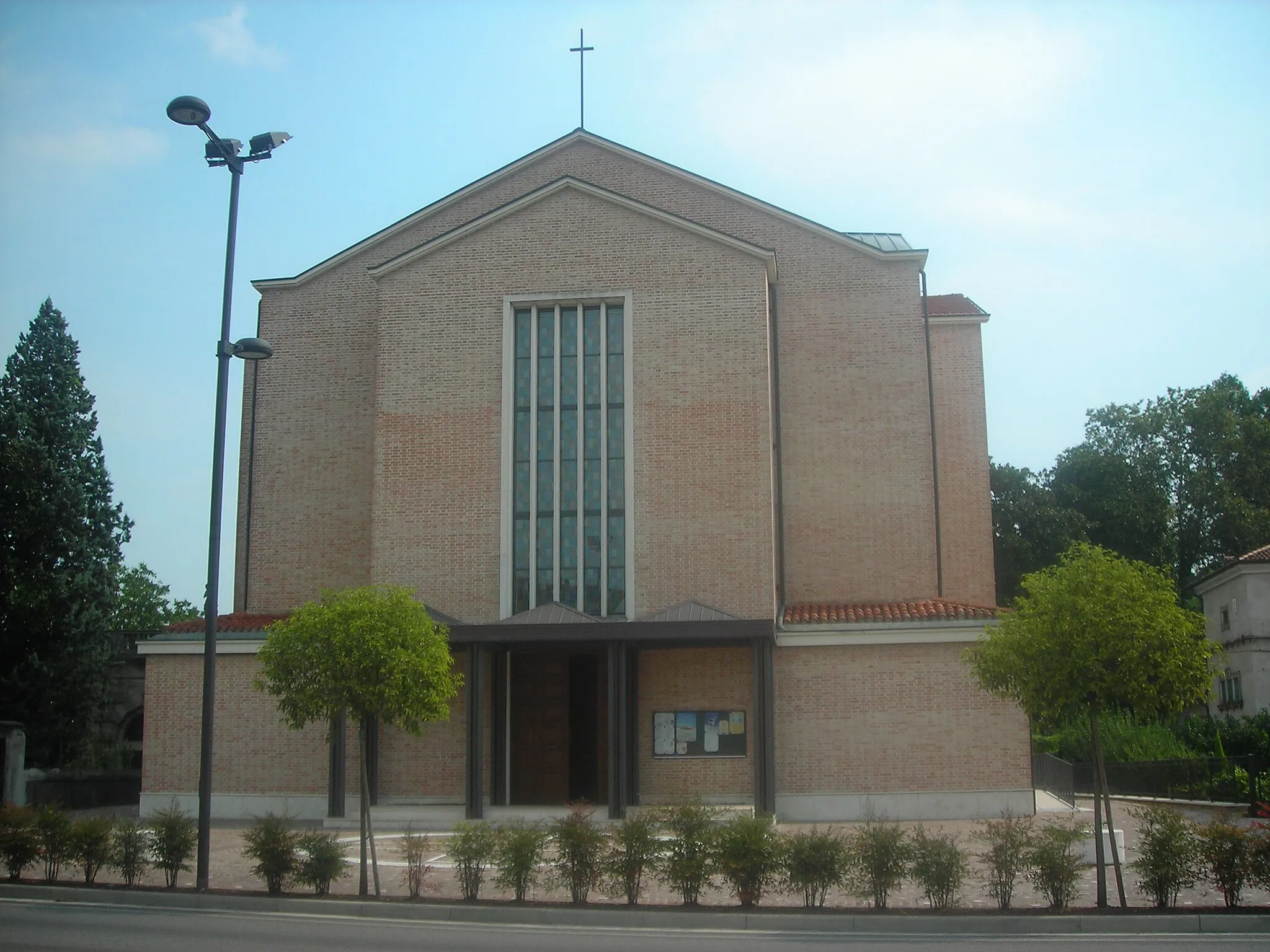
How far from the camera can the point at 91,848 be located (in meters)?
16.1

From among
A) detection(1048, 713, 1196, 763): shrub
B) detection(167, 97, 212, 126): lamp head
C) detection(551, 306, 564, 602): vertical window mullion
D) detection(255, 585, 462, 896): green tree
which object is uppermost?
detection(167, 97, 212, 126): lamp head

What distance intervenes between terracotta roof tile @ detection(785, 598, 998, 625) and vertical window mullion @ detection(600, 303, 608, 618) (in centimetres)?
374

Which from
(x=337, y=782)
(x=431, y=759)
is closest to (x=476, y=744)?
(x=431, y=759)

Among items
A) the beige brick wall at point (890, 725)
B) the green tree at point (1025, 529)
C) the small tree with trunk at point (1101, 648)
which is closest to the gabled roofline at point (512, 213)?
the beige brick wall at point (890, 725)

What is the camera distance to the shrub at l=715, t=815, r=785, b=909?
553 inches

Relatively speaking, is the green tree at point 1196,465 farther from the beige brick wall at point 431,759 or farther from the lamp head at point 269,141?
the lamp head at point 269,141

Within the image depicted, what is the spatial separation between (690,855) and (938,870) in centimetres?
280

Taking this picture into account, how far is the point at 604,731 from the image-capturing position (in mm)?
25469

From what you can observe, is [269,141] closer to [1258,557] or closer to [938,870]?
[938,870]

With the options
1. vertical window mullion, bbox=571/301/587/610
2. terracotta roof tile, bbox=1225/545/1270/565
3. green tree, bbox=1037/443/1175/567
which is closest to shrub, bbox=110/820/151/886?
vertical window mullion, bbox=571/301/587/610

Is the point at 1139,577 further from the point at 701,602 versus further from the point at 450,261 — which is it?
the point at 450,261

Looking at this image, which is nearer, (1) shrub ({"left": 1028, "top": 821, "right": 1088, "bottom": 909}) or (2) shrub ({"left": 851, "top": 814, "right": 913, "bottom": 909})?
(1) shrub ({"left": 1028, "top": 821, "right": 1088, "bottom": 909})

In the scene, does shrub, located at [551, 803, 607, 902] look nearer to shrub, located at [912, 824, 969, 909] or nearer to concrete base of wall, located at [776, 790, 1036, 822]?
shrub, located at [912, 824, 969, 909]

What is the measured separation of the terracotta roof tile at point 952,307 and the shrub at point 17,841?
21.3 m
